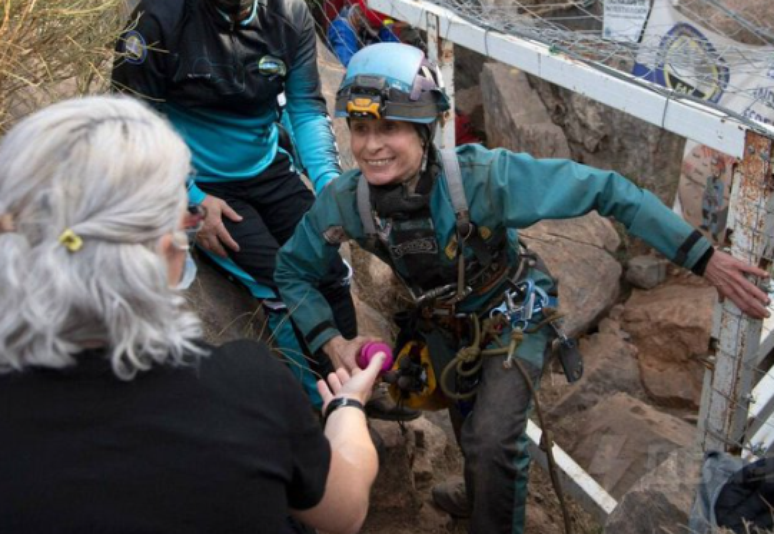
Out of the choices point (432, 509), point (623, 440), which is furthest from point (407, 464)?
point (623, 440)

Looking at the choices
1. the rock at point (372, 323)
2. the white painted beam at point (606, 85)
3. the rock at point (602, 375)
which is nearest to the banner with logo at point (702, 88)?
the white painted beam at point (606, 85)

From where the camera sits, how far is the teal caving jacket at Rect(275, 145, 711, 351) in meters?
3.06

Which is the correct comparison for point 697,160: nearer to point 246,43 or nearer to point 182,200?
point 246,43

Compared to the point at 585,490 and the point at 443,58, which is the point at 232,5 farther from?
the point at 585,490

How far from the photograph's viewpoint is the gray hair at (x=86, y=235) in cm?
159

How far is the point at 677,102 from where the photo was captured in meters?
3.28

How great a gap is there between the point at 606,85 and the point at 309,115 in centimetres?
142

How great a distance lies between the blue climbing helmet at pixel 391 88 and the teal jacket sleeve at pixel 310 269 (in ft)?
1.26

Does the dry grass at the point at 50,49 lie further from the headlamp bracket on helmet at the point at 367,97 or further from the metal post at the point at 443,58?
the metal post at the point at 443,58

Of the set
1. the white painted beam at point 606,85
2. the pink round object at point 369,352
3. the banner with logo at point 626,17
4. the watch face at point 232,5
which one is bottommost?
the pink round object at point 369,352

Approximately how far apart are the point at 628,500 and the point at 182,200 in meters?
2.34

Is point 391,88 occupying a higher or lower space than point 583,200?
higher

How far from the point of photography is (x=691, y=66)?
387 centimetres

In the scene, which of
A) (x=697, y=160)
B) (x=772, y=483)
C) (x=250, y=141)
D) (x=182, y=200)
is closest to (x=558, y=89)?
(x=697, y=160)
